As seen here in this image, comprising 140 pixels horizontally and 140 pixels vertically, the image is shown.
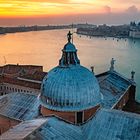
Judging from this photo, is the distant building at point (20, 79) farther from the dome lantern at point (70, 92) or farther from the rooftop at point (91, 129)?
the rooftop at point (91, 129)

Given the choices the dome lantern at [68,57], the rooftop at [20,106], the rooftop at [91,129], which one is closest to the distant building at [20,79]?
the rooftop at [20,106]

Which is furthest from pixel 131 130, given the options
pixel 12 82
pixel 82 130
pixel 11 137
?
pixel 12 82

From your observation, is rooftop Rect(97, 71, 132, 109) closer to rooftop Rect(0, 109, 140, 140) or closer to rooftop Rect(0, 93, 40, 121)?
rooftop Rect(0, 93, 40, 121)

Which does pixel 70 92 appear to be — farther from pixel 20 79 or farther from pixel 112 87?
pixel 20 79

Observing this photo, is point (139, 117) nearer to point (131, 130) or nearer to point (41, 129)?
point (131, 130)

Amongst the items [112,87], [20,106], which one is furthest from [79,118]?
[112,87]

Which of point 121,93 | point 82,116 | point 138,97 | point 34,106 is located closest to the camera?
point 82,116

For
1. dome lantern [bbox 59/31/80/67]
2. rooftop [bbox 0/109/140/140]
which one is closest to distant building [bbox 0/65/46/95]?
dome lantern [bbox 59/31/80/67]

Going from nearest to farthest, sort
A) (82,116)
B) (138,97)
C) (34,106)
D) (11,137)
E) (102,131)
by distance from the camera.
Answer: (11,137) → (102,131) → (82,116) → (34,106) → (138,97)

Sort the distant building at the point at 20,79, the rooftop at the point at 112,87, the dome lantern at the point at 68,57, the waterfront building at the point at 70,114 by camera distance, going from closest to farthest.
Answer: the waterfront building at the point at 70,114, the dome lantern at the point at 68,57, the rooftop at the point at 112,87, the distant building at the point at 20,79
